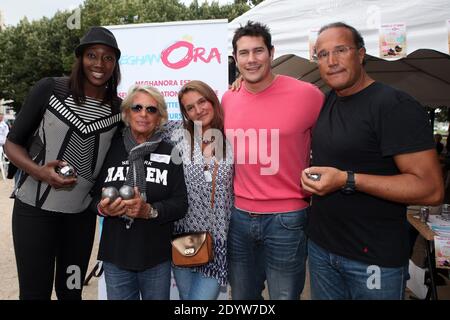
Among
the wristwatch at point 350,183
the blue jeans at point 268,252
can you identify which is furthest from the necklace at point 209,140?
the wristwatch at point 350,183

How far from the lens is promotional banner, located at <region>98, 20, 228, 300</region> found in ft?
11.5

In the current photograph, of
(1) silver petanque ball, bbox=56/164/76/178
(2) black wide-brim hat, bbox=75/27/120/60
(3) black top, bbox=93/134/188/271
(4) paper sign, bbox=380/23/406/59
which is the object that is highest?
(4) paper sign, bbox=380/23/406/59

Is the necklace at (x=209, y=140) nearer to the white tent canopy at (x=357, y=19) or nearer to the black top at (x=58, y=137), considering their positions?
the black top at (x=58, y=137)

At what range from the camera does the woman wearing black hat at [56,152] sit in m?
2.32

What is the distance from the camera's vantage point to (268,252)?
2.36 metres

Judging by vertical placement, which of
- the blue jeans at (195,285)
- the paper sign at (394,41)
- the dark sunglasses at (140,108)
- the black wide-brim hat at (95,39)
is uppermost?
the paper sign at (394,41)

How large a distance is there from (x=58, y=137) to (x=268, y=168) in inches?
53.0

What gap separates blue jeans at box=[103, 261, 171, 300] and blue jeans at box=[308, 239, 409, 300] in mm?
912

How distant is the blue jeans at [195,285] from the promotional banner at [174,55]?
5.63 feet

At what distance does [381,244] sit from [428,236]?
5.28ft

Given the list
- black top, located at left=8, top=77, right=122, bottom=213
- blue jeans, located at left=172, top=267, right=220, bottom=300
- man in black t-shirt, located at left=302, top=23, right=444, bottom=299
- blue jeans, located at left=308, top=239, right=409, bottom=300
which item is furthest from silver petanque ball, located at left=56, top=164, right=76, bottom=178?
blue jeans, located at left=308, top=239, right=409, bottom=300

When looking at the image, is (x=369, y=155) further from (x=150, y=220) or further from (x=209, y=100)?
(x=150, y=220)

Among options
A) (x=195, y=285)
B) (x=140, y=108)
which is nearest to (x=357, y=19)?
(x=140, y=108)

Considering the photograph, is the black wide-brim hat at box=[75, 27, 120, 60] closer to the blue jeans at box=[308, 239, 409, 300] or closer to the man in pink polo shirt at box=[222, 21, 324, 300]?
the man in pink polo shirt at box=[222, 21, 324, 300]
